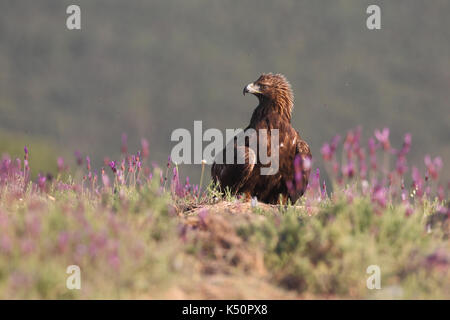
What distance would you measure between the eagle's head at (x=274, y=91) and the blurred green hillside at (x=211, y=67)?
248ft

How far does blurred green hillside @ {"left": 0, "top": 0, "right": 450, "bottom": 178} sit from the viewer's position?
102875mm

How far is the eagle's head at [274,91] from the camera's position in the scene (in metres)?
9.12

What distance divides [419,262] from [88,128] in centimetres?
10405

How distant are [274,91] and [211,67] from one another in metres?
118

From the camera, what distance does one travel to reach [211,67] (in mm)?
126000

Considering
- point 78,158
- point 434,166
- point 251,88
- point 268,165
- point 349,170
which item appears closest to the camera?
point 349,170

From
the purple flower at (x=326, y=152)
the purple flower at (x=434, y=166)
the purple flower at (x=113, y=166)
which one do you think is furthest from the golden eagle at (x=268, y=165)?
the purple flower at (x=326, y=152)

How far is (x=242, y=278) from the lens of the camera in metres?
5.00

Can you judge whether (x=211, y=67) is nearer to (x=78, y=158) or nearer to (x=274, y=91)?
(x=274, y=91)

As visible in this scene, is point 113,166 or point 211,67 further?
point 211,67

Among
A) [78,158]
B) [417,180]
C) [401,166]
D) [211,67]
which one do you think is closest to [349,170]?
[401,166]

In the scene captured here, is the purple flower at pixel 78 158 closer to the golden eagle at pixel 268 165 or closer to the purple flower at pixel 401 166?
the golden eagle at pixel 268 165

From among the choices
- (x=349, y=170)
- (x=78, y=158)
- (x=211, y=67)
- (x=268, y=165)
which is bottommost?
(x=349, y=170)

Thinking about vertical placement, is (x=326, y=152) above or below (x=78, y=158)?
below
